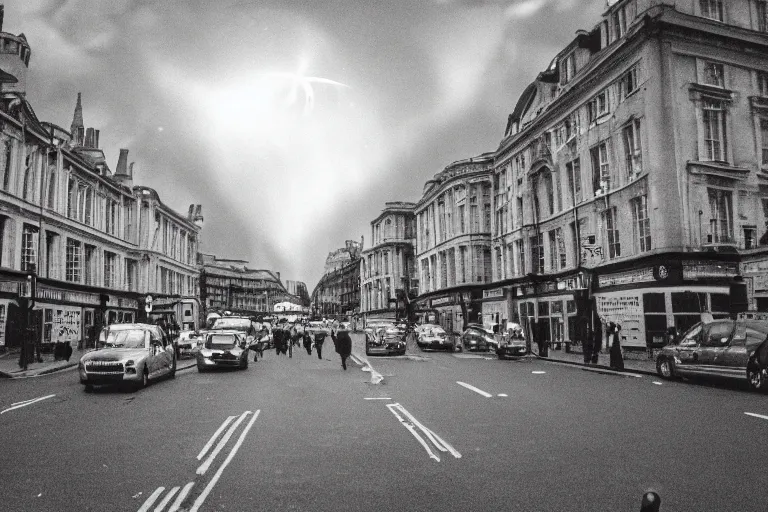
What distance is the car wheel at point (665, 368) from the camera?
697 inches

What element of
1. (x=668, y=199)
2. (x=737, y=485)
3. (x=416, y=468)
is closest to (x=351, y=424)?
(x=416, y=468)

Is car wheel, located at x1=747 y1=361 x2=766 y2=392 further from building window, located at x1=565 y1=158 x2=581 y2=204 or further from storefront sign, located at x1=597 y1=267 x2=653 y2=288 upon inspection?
building window, located at x1=565 y1=158 x2=581 y2=204

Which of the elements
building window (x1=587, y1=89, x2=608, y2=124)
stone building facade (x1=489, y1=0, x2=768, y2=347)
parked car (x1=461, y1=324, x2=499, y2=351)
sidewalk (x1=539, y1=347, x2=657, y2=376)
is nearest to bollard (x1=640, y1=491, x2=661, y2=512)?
sidewalk (x1=539, y1=347, x2=657, y2=376)

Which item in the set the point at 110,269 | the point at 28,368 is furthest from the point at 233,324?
the point at 110,269

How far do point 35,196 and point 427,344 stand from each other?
2536 cm

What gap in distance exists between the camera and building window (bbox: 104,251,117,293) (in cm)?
4934

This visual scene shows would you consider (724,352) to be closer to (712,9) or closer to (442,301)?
(712,9)

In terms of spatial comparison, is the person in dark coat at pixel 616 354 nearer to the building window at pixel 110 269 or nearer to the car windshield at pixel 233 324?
the car windshield at pixel 233 324

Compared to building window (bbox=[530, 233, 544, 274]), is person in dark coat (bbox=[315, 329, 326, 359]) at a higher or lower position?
lower

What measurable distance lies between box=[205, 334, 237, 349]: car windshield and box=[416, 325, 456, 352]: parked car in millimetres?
16157

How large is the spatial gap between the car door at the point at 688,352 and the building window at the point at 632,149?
43.7 ft

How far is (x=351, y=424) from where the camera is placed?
10.2m

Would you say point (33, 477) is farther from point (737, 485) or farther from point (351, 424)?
point (737, 485)

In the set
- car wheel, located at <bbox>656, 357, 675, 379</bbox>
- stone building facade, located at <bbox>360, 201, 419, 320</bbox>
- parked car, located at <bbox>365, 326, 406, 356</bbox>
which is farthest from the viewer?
stone building facade, located at <bbox>360, 201, 419, 320</bbox>
